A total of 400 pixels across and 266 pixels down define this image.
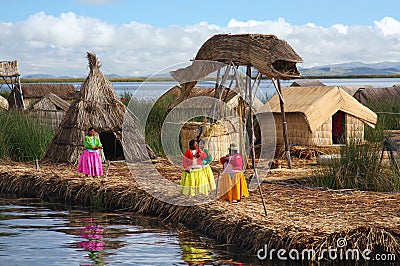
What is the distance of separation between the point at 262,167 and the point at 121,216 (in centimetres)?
310

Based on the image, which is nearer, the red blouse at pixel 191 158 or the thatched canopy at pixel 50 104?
the red blouse at pixel 191 158

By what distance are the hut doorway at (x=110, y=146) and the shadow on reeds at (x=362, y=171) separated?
21.9ft

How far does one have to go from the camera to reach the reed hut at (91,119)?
15789 mm

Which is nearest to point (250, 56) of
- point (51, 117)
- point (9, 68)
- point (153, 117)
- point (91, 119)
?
point (91, 119)

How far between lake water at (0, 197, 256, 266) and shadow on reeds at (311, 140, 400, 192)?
275 cm

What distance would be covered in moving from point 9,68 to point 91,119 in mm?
12628

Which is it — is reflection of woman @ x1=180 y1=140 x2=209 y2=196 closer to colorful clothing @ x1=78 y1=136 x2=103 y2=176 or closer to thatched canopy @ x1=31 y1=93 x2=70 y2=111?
colorful clothing @ x1=78 y1=136 x2=103 y2=176

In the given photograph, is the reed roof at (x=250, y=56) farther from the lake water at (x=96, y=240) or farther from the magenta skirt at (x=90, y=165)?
the lake water at (x=96, y=240)

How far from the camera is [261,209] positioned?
10.0 meters

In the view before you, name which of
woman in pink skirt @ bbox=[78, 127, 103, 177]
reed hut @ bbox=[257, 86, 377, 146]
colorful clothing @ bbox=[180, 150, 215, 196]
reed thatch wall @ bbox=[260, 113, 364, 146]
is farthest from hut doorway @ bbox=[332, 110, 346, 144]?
colorful clothing @ bbox=[180, 150, 215, 196]

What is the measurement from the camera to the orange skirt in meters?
10.8

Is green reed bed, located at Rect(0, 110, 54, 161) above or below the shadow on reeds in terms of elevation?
above

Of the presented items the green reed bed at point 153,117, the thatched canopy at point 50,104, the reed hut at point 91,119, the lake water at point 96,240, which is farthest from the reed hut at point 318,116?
the thatched canopy at point 50,104

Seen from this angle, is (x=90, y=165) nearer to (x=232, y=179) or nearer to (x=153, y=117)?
(x=232, y=179)
